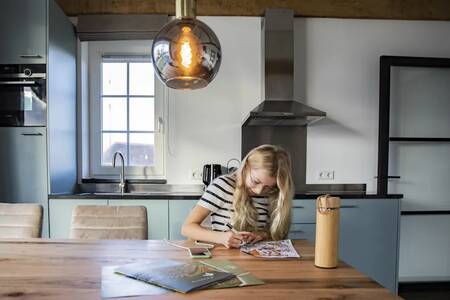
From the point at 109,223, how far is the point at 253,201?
744mm

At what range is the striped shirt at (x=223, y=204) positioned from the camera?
63.6 inches

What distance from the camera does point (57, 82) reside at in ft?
8.65

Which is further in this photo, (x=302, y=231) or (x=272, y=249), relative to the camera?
(x=302, y=231)

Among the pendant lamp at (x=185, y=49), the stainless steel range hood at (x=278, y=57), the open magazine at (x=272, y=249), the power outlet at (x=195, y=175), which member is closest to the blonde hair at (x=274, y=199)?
the open magazine at (x=272, y=249)

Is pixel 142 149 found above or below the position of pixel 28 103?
below

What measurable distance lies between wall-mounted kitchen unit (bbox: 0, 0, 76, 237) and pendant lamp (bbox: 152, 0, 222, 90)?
6.01ft

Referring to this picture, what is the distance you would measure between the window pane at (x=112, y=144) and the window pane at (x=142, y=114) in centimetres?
14

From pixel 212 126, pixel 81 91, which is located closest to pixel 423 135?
pixel 212 126

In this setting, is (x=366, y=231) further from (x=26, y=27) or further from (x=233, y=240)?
(x=26, y=27)

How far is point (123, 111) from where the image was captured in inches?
123

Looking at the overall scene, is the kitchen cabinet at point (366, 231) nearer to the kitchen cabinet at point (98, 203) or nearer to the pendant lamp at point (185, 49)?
the kitchen cabinet at point (98, 203)

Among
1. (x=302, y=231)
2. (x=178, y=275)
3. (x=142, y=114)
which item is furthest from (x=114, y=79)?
(x=178, y=275)

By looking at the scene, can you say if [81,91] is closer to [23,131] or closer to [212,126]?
[23,131]

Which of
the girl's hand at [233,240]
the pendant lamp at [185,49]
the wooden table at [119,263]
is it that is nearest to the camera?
the wooden table at [119,263]
